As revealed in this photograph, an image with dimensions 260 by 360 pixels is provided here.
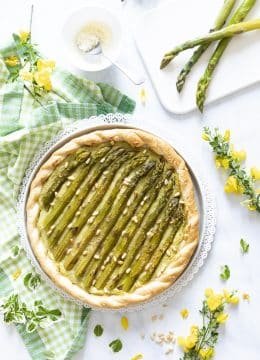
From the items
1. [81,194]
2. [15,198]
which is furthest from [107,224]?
[15,198]

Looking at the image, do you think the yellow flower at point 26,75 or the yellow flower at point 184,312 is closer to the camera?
the yellow flower at point 26,75

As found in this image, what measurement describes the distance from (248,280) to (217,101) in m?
0.82

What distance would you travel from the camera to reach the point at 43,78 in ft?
10.8

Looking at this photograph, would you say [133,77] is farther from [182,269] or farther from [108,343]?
[108,343]

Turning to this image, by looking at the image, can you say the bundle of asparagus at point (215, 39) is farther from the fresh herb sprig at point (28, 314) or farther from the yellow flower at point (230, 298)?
the fresh herb sprig at point (28, 314)

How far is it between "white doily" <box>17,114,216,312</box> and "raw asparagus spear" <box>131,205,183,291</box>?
10cm

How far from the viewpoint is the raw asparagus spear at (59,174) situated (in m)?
3.31

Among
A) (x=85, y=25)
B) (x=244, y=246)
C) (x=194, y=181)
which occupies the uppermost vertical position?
(x=85, y=25)

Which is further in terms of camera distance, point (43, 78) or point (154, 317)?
point (154, 317)

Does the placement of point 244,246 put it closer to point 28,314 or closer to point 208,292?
point 208,292

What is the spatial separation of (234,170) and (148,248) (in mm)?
517

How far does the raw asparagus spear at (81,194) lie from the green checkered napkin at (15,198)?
19 centimetres

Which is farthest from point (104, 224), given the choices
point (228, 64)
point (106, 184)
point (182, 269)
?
point (228, 64)

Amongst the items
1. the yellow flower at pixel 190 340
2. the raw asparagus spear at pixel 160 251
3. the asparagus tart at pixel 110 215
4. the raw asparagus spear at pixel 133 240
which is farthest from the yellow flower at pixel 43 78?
the yellow flower at pixel 190 340
